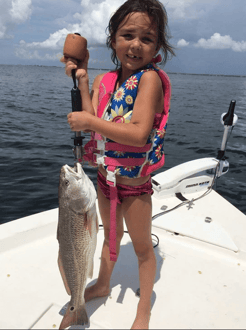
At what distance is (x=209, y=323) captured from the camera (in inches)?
91.4

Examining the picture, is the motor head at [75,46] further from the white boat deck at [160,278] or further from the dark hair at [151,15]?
the white boat deck at [160,278]

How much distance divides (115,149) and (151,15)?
97 centimetres

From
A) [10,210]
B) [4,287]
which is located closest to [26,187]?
[10,210]

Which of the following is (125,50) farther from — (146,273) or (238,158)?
(238,158)

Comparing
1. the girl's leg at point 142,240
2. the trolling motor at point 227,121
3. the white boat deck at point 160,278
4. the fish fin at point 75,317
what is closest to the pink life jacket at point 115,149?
the girl's leg at point 142,240

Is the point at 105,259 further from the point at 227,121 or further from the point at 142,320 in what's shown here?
the point at 227,121

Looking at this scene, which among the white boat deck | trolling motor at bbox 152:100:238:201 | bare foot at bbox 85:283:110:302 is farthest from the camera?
trolling motor at bbox 152:100:238:201

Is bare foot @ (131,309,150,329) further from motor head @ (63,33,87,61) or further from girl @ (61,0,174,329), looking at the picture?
motor head @ (63,33,87,61)

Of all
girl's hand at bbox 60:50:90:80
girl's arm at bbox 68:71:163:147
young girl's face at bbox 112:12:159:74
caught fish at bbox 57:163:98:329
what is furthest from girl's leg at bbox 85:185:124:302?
young girl's face at bbox 112:12:159:74

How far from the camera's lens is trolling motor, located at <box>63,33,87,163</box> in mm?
1940

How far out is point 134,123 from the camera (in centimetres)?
188

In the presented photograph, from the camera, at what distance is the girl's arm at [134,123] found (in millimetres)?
1852

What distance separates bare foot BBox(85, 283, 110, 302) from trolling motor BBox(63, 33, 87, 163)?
1.27 metres

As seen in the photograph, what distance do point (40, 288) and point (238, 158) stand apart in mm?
9459
